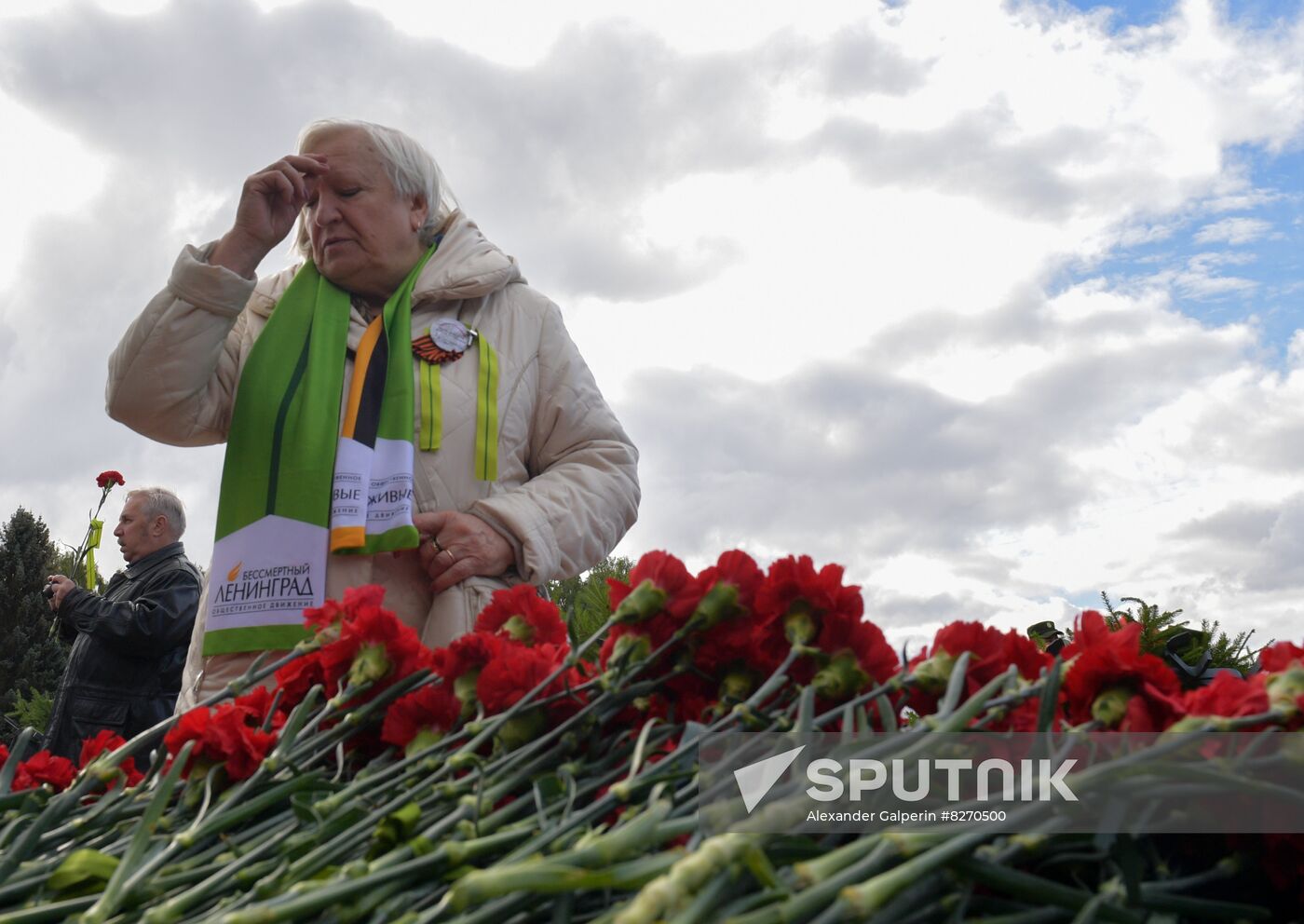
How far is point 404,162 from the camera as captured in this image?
221 cm

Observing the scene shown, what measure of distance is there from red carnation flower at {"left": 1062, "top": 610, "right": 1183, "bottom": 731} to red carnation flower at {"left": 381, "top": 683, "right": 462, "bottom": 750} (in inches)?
16.2

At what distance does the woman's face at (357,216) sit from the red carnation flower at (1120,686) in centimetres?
176

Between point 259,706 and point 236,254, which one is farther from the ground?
point 236,254

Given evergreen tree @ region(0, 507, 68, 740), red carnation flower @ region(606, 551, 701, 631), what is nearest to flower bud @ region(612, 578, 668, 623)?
red carnation flower @ region(606, 551, 701, 631)

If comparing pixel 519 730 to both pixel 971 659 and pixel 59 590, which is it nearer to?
pixel 971 659

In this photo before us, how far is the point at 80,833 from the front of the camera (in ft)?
2.59

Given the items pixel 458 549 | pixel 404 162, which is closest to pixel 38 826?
pixel 458 549

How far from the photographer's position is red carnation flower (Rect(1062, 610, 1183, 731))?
0.62 metres

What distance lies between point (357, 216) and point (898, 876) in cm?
190

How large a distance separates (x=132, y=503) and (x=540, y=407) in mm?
3687

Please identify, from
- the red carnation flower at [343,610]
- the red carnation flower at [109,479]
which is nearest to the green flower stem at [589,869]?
the red carnation flower at [343,610]

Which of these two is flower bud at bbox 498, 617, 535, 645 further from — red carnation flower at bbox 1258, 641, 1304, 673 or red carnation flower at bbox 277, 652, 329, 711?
red carnation flower at bbox 1258, 641, 1304, 673

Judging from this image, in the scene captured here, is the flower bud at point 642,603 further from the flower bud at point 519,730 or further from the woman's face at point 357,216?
the woman's face at point 357,216

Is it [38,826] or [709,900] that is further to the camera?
[38,826]
